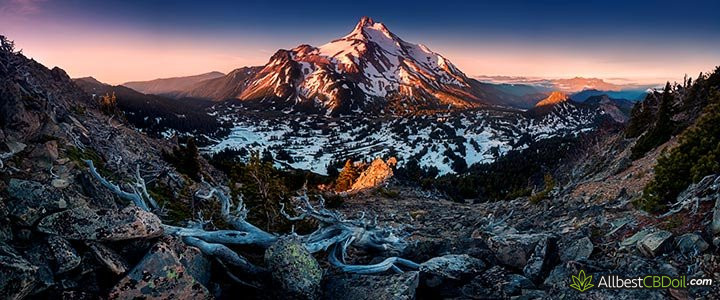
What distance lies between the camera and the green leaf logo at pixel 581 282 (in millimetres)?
7613

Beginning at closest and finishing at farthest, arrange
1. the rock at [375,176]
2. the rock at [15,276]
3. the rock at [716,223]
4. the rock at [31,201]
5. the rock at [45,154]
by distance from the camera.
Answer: the rock at [15,276]
the rock at [31,201]
the rock at [716,223]
the rock at [45,154]
the rock at [375,176]

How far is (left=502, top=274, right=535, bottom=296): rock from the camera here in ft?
28.2

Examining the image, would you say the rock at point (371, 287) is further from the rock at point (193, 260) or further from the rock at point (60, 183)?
the rock at point (60, 183)

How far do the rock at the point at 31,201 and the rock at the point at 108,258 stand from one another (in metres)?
1.09

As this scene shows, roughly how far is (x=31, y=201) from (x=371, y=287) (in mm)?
6523

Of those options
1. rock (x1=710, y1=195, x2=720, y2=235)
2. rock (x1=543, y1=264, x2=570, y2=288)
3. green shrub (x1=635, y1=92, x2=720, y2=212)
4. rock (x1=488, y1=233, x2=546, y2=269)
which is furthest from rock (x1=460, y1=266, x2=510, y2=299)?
green shrub (x1=635, y1=92, x2=720, y2=212)

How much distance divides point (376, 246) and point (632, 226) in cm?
819

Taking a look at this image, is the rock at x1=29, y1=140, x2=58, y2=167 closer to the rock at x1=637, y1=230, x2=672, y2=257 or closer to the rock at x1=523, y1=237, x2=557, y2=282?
the rock at x1=523, y1=237, x2=557, y2=282

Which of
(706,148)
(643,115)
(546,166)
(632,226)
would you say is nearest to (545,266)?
(632,226)

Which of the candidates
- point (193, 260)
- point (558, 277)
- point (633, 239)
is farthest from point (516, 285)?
point (193, 260)

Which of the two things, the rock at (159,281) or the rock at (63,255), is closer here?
the rock at (63,255)

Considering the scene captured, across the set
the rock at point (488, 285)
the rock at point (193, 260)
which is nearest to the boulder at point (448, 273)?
the rock at point (488, 285)

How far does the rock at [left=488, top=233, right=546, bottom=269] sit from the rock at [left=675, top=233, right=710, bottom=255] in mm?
3103

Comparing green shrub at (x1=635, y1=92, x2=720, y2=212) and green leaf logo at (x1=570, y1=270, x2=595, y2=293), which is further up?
green shrub at (x1=635, y1=92, x2=720, y2=212)
